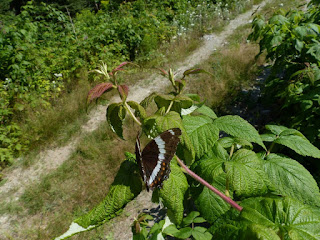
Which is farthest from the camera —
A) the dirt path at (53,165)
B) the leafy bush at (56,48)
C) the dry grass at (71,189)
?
the leafy bush at (56,48)

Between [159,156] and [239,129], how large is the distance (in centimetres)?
43

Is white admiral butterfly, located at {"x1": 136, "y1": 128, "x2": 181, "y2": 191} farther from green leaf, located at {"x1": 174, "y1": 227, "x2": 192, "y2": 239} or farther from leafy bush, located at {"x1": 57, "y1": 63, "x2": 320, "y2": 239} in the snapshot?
green leaf, located at {"x1": 174, "y1": 227, "x2": 192, "y2": 239}

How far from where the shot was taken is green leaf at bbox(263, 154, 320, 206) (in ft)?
3.00

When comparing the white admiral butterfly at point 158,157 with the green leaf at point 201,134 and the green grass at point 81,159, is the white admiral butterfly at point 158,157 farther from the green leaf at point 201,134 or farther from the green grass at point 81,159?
the green grass at point 81,159

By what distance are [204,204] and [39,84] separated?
598cm

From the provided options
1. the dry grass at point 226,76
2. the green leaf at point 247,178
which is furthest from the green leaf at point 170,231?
the dry grass at point 226,76

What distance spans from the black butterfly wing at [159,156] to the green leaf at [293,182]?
524 millimetres

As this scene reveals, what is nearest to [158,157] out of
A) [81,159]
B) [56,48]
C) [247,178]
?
[247,178]

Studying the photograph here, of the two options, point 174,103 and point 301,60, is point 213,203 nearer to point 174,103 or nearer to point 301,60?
point 174,103

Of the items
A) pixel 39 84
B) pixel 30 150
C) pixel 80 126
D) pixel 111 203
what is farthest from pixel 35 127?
pixel 111 203

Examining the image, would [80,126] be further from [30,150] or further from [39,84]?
[39,84]

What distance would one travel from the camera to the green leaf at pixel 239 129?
0.97m

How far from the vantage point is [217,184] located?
93 centimetres

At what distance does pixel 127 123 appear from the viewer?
16.5 ft
